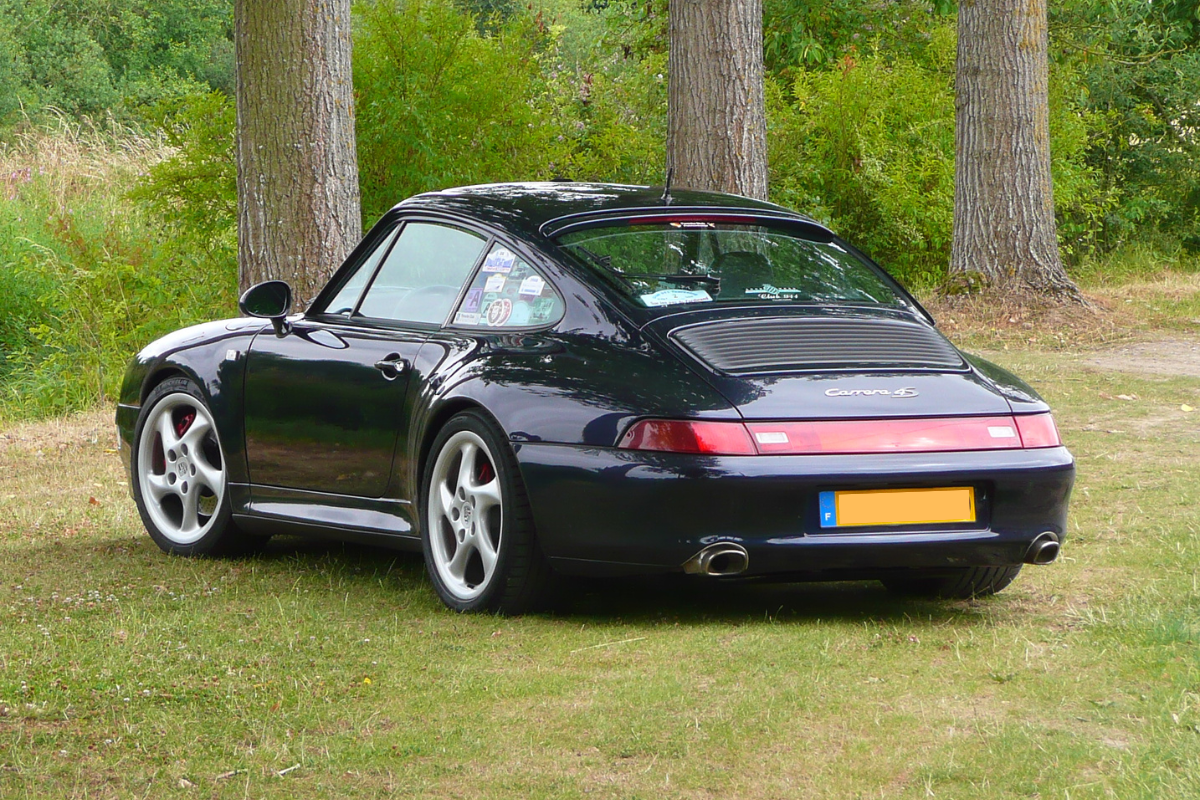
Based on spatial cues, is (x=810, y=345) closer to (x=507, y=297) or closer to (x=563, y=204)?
(x=507, y=297)

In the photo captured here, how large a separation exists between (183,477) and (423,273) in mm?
1444

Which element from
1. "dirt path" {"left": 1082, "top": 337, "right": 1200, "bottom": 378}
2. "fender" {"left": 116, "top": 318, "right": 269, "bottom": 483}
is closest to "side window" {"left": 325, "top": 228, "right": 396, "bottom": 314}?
"fender" {"left": 116, "top": 318, "right": 269, "bottom": 483}

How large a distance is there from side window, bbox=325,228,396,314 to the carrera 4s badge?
6.89ft

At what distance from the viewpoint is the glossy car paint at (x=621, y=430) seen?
4.68 m

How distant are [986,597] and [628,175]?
13487 mm

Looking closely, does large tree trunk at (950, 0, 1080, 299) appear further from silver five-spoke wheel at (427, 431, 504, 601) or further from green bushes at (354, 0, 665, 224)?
silver five-spoke wheel at (427, 431, 504, 601)

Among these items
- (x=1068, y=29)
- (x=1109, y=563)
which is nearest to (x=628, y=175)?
(x=1068, y=29)

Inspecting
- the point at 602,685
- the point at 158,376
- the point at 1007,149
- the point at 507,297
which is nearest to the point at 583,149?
the point at 1007,149

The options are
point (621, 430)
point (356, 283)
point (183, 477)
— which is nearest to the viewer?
point (621, 430)

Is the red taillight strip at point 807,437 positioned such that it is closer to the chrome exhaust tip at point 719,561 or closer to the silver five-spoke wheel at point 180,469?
the chrome exhaust tip at point 719,561

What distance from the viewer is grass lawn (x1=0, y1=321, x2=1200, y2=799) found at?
3.49 meters

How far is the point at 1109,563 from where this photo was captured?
230 inches

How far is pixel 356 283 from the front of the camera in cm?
624

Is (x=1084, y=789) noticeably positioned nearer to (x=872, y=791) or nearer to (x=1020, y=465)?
(x=872, y=791)
